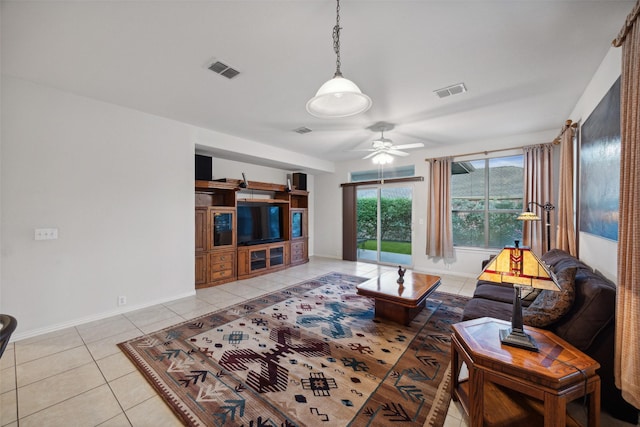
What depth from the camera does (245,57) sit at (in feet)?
7.68

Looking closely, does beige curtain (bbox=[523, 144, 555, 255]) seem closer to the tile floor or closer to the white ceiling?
the white ceiling

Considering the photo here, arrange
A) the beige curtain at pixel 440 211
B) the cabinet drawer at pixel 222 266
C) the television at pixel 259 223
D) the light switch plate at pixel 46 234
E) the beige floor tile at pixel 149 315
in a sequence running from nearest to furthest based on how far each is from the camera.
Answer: the light switch plate at pixel 46 234
the beige floor tile at pixel 149 315
the cabinet drawer at pixel 222 266
the beige curtain at pixel 440 211
the television at pixel 259 223

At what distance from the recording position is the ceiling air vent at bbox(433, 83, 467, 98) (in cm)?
284

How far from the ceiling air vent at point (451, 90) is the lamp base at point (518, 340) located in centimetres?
252

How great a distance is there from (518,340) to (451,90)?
2637 mm

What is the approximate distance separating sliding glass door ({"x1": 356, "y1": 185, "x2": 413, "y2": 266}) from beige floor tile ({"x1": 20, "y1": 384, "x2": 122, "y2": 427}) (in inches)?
221

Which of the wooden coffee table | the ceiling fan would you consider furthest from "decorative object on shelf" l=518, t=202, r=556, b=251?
the ceiling fan

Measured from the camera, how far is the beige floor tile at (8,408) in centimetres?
166

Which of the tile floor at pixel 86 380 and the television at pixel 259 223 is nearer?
the tile floor at pixel 86 380

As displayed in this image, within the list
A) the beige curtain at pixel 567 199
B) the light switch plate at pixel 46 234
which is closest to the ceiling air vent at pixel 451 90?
the beige curtain at pixel 567 199

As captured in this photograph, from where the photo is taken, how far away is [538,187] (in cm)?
439

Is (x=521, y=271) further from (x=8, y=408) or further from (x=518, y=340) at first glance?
(x=8, y=408)

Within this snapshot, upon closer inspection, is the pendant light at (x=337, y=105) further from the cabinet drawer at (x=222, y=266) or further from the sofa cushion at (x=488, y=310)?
the cabinet drawer at (x=222, y=266)

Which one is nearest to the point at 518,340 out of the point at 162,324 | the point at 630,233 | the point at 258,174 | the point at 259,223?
the point at 630,233
